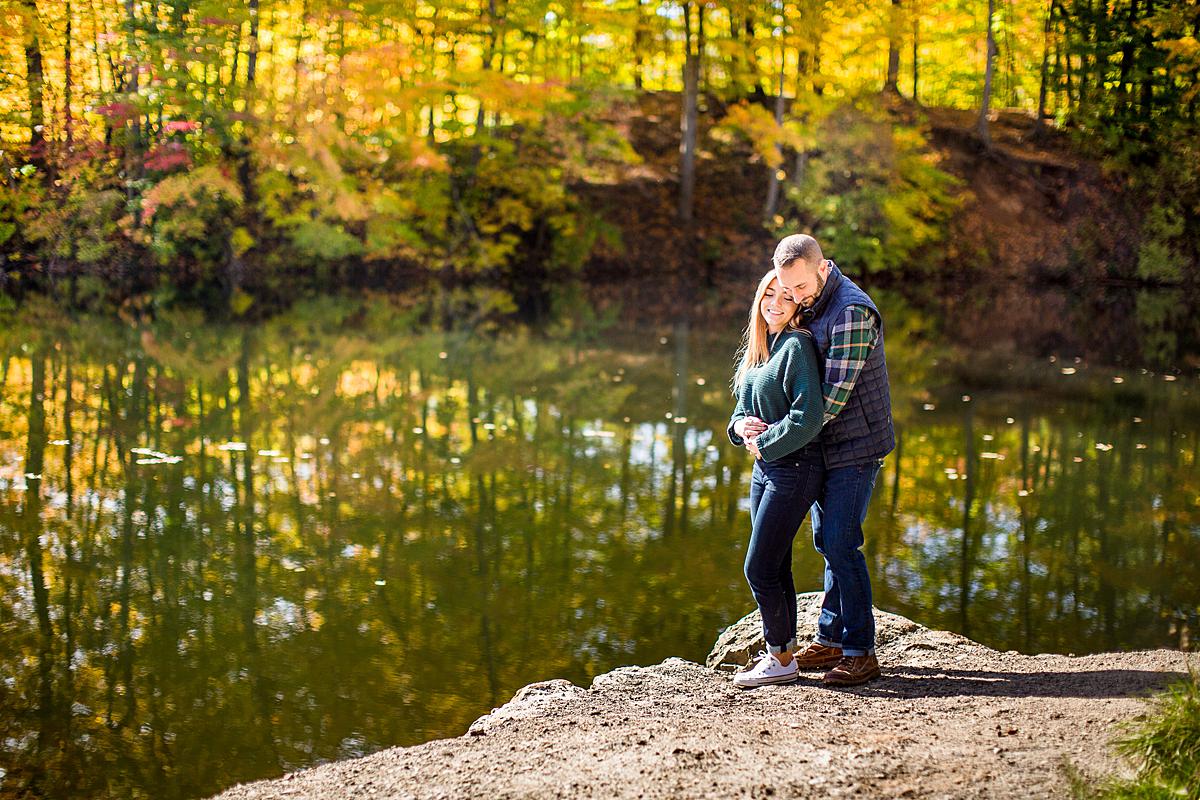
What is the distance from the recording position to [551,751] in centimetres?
355

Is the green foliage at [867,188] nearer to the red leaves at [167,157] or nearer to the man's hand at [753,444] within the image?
the red leaves at [167,157]

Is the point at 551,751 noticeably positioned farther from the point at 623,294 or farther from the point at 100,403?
the point at 623,294

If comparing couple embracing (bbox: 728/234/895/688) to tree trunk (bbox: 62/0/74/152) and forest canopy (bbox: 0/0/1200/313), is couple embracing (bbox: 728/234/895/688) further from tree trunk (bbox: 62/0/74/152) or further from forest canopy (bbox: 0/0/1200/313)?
forest canopy (bbox: 0/0/1200/313)

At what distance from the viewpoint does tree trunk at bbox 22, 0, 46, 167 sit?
13.6m

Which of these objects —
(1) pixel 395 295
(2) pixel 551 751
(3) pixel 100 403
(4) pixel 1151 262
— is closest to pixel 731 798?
(2) pixel 551 751

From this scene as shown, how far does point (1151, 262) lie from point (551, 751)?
26.4 meters

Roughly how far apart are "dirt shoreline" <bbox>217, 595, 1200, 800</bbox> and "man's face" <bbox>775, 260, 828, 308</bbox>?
4.68 feet

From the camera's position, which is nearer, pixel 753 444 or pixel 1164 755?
pixel 1164 755

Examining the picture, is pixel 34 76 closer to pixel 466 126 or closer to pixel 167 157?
→ pixel 167 157

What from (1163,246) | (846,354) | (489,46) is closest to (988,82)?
(1163,246)

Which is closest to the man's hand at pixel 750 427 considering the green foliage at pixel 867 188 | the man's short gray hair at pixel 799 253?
the man's short gray hair at pixel 799 253

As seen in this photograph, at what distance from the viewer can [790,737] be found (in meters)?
3.56

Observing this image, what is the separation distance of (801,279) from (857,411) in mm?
526

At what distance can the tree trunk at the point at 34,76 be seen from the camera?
44.7ft
